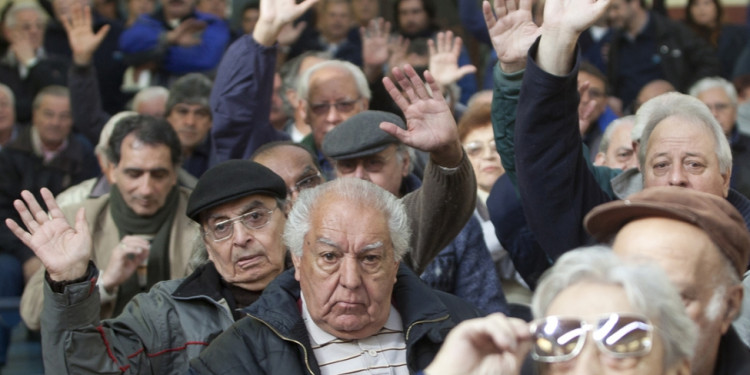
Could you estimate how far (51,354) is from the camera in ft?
12.2

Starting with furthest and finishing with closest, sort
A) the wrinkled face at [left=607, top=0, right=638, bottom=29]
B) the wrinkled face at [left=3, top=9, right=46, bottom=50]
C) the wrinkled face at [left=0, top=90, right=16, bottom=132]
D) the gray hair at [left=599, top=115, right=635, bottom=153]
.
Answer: the wrinkled face at [left=607, top=0, right=638, bottom=29] < the wrinkled face at [left=3, top=9, right=46, bottom=50] < the wrinkled face at [left=0, top=90, right=16, bottom=132] < the gray hair at [left=599, top=115, right=635, bottom=153]

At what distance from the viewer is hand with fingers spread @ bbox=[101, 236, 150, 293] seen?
508 centimetres

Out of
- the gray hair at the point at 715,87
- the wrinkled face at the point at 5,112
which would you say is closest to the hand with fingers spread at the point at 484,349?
the gray hair at the point at 715,87

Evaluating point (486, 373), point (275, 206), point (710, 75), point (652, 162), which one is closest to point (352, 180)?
point (275, 206)

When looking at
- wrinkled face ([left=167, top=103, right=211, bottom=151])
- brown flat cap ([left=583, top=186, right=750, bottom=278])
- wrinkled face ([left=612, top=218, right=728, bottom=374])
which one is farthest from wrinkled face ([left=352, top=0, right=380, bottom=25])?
wrinkled face ([left=612, top=218, right=728, bottom=374])

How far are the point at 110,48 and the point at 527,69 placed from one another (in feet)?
20.6

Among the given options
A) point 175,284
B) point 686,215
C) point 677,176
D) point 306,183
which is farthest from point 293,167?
point 686,215

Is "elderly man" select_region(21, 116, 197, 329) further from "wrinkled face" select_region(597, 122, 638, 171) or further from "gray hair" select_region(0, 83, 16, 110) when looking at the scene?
"gray hair" select_region(0, 83, 16, 110)

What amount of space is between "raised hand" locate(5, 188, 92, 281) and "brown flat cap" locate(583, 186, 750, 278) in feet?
5.44

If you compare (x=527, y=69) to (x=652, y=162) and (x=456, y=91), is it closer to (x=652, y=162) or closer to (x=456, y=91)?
(x=652, y=162)

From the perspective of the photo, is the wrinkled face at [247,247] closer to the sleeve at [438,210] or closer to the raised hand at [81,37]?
the sleeve at [438,210]

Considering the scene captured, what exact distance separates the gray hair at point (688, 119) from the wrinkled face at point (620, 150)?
1.48m

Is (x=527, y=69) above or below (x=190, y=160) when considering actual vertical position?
above

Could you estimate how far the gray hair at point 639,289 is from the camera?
8.54 feet
